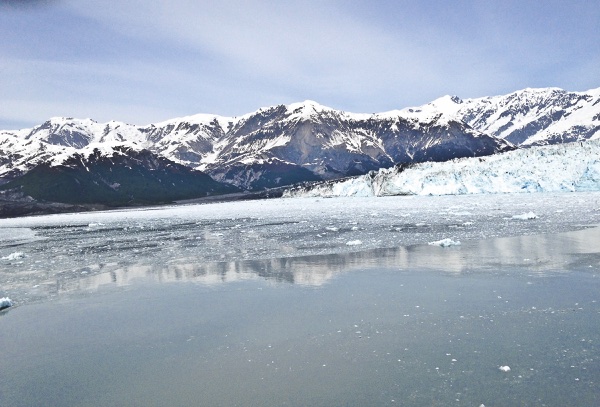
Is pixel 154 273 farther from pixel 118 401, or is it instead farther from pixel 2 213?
pixel 2 213

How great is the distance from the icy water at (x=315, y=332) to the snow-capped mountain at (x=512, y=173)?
3632 inches

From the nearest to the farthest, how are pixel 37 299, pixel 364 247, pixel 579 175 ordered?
pixel 37 299 < pixel 364 247 < pixel 579 175

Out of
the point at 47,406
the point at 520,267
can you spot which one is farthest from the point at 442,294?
the point at 47,406

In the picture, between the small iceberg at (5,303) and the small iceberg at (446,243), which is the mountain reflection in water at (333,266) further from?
the small iceberg at (5,303)

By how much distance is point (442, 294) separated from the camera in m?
12.8

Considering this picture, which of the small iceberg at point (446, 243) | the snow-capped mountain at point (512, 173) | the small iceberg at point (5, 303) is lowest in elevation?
the small iceberg at point (5, 303)

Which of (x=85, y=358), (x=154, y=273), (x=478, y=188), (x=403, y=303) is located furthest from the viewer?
(x=478, y=188)

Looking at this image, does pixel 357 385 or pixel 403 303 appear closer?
pixel 357 385

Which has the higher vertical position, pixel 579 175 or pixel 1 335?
pixel 579 175

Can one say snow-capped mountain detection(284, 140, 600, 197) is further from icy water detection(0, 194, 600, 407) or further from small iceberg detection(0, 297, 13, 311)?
small iceberg detection(0, 297, 13, 311)

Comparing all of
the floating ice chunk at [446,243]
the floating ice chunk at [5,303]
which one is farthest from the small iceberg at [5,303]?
the floating ice chunk at [446,243]

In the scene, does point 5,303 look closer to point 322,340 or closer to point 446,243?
point 322,340

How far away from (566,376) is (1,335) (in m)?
12.9

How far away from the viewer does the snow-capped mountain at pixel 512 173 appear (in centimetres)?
9756
